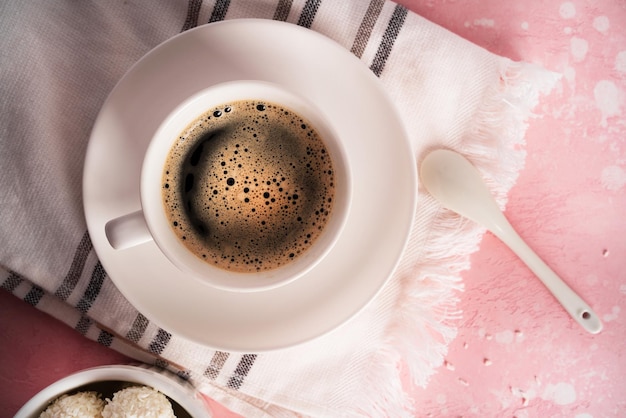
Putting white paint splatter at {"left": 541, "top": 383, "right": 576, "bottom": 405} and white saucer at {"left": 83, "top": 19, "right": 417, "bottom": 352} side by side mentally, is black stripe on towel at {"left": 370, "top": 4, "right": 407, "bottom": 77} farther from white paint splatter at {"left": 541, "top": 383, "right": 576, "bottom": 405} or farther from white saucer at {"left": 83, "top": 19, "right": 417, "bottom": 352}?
white paint splatter at {"left": 541, "top": 383, "right": 576, "bottom": 405}

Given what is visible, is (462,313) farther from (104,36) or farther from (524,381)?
(104,36)

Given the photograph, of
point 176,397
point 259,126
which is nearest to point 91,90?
point 259,126

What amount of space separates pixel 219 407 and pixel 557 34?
0.99m

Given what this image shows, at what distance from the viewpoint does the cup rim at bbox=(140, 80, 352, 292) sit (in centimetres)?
74

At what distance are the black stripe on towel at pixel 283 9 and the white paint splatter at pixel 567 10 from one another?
1.79 ft

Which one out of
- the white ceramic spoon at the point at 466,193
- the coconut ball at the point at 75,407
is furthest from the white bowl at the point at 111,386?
the white ceramic spoon at the point at 466,193

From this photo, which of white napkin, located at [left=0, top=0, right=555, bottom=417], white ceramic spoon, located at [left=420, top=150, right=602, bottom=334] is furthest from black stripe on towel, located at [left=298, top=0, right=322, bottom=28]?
white ceramic spoon, located at [left=420, top=150, right=602, bottom=334]

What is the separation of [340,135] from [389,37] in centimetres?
23

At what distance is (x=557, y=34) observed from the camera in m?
1.06

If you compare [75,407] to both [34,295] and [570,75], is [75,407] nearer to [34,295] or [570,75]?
[34,295]

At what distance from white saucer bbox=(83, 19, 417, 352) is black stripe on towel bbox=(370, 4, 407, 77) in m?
0.15

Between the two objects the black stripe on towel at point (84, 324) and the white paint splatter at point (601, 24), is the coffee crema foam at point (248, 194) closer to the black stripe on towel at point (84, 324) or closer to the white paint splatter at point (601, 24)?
the black stripe on towel at point (84, 324)

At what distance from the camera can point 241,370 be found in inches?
39.7

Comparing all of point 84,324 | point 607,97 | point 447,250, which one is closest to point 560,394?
point 447,250
